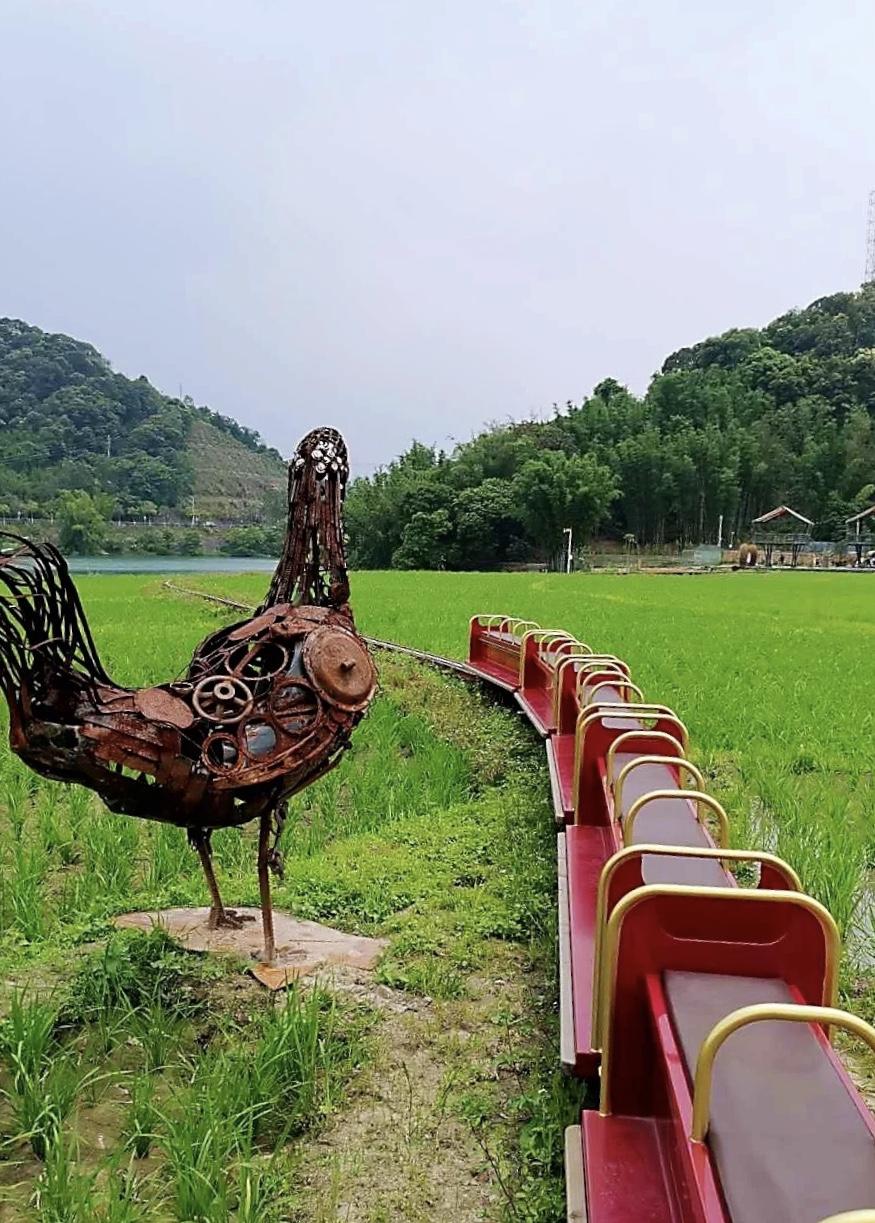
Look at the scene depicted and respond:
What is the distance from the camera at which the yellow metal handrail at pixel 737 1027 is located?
4.15 feet

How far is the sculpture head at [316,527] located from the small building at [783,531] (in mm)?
42305

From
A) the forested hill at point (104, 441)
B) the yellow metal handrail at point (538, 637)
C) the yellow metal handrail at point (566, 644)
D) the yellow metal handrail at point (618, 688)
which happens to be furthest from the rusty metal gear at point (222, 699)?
the forested hill at point (104, 441)

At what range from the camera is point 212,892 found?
3189 mm

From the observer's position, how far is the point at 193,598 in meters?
19.5

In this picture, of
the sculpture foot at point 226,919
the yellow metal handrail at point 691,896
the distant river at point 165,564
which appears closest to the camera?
the yellow metal handrail at point 691,896

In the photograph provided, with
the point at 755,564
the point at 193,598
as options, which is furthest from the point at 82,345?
the point at 193,598

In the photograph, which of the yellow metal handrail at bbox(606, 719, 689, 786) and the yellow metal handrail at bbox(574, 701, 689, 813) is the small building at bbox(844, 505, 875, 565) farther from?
the yellow metal handrail at bbox(606, 719, 689, 786)

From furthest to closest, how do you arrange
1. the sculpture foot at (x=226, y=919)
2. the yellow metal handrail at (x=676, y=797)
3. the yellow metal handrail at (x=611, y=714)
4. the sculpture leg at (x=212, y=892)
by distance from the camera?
the yellow metal handrail at (x=611, y=714)
the sculpture foot at (x=226, y=919)
the sculpture leg at (x=212, y=892)
the yellow metal handrail at (x=676, y=797)

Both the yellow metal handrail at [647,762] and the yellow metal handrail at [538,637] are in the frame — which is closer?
the yellow metal handrail at [647,762]

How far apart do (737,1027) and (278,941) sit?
236 centimetres

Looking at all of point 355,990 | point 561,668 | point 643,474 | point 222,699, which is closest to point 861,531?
point 643,474

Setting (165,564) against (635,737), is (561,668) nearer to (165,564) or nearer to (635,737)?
(635,737)

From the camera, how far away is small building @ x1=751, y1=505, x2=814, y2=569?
145 ft

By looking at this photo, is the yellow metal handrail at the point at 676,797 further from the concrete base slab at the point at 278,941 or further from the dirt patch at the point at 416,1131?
the concrete base slab at the point at 278,941
